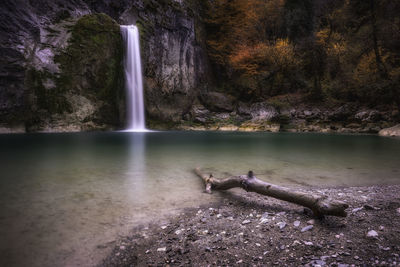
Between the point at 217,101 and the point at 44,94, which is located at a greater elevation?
the point at 44,94

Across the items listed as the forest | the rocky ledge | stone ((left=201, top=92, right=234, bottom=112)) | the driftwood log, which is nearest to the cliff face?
stone ((left=201, top=92, right=234, bottom=112))

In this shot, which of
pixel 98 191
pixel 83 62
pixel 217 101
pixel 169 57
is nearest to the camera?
pixel 98 191

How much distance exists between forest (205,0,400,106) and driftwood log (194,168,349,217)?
18.5 m

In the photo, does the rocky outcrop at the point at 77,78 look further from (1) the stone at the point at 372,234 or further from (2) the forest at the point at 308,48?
(1) the stone at the point at 372,234

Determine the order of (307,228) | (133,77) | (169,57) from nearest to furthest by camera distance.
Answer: (307,228) → (133,77) → (169,57)

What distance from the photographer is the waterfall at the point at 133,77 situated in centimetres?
1979

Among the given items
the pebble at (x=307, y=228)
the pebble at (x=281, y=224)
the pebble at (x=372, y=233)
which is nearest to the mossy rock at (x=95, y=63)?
the pebble at (x=281, y=224)

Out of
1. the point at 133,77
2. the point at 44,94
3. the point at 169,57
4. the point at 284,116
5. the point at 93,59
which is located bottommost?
the point at 284,116

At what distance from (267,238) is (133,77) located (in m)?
20.1

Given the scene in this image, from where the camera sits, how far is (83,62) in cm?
1781

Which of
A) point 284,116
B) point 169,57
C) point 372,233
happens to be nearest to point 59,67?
Answer: point 169,57

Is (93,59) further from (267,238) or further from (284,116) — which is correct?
(267,238)

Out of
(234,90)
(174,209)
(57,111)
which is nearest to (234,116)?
(234,90)

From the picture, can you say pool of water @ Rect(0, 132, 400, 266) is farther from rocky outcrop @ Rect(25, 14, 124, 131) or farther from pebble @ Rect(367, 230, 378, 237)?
rocky outcrop @ Rect(25, 14, 124, 131)
